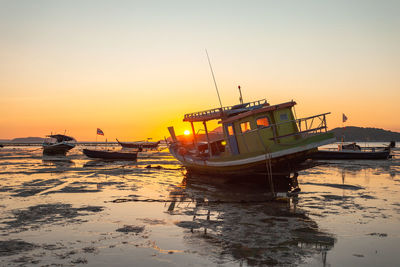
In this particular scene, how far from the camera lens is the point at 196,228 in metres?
8.81

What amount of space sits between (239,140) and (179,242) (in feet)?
36.8

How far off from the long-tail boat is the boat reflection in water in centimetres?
214

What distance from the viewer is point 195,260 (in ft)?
21.0

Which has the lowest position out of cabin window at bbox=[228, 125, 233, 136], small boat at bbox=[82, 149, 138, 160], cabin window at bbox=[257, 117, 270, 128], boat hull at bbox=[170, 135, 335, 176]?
small boat at bbox=[82, 149, 138, 160]

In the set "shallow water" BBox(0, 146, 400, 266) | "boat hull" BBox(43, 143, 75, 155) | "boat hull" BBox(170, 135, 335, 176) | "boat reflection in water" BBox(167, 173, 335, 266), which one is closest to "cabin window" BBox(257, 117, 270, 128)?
"boat hull" BBox(170, 135, 335, 176)

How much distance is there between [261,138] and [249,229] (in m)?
8.21

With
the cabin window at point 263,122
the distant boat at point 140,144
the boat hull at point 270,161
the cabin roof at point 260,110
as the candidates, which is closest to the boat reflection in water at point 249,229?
the boat hull at point 270,161

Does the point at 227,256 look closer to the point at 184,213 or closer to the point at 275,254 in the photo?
the point at 275,254

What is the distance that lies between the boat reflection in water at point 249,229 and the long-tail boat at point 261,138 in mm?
2142

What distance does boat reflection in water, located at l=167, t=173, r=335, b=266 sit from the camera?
673 cm

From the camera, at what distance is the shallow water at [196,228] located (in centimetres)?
652

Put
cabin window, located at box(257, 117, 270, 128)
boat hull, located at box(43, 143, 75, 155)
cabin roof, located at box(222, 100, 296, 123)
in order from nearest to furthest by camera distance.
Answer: cabin roof, located at box(222, 100, 296, 123) → cabin window, located at box(257, 117, 270, 128) → boat hull, located at box(43, 143, 75, 155)

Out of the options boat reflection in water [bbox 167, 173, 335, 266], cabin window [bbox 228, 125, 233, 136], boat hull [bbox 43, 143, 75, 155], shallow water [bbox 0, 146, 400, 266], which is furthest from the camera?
boat hull [bbox 43, 143, 75, 155]

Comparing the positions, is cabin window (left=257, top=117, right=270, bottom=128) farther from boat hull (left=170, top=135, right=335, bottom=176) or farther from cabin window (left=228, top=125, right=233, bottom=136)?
boat hull (left=170, top=135, right=335, bottom=176)
